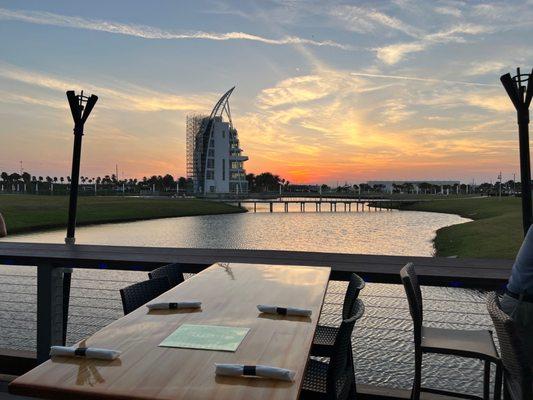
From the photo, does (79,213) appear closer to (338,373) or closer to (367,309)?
(367,309)

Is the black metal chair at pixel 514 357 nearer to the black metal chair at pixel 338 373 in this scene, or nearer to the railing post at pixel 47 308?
the black metal chair at pixel 338 373

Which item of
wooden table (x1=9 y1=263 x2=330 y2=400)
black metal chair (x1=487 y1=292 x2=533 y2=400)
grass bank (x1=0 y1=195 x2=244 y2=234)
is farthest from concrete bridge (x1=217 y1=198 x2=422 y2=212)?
black metal chair (x1=487 y1=292 x2=533 y2=400)

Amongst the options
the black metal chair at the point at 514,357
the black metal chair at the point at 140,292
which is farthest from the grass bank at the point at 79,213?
the black metal chair at the point at 514,357

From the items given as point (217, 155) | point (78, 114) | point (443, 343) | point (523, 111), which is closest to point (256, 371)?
point (443, 343)

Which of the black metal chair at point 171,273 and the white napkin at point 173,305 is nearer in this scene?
the white napkin at point 173,305

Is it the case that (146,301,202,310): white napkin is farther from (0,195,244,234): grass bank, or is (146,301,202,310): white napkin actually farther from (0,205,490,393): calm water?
(0,195,244,234): grass bank

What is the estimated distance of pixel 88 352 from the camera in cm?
178

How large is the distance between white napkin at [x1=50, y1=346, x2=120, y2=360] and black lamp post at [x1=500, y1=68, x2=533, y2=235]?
4197mm

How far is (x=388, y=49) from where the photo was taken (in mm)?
24094

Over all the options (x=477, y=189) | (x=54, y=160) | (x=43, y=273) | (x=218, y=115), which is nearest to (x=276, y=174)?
(x=218, y=115)

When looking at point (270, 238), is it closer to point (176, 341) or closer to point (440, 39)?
point (440, 39)

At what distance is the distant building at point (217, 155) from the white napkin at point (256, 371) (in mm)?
102824

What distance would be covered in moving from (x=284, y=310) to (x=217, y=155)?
347 feet

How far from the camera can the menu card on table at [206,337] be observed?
1903 millimetres
